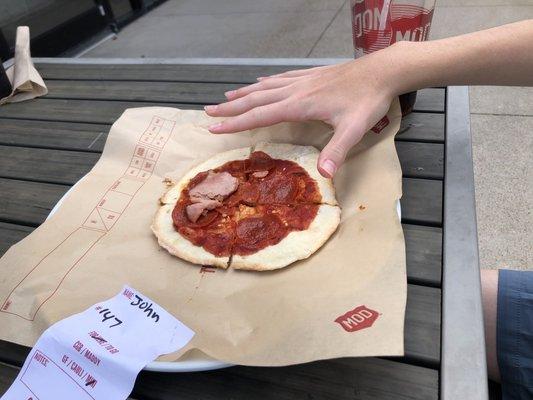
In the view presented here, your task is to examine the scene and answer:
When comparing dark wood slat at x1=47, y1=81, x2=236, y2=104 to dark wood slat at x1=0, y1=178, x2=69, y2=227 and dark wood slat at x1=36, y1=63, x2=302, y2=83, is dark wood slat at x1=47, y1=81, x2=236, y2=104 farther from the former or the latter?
dark wood slat at x1=0, y1=178, x2=69, y2=227

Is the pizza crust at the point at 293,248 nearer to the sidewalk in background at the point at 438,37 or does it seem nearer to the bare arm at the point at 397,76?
the bare arm at the point at 397,76

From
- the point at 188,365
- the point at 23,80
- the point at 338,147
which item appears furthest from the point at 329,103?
the point at 23,80

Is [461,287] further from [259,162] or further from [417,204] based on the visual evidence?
[259,162]

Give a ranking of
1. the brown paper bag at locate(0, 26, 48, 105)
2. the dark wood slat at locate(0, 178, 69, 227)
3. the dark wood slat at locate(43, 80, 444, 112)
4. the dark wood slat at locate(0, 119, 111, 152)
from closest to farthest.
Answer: the dark wood slat at locate(0, 178, 69, 227)
the dark wood slat at locate(0, 119, 111, 152)
the dark wood slat at locate(43, 80, 444, 112)
the brown paper bag at locate(0, 26, 48, 105)

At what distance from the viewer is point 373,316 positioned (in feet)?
2.44

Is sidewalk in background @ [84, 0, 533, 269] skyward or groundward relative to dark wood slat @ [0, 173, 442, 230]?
groundward

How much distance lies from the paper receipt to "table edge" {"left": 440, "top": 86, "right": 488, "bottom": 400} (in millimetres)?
450

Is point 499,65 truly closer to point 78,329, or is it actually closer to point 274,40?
point 78,329

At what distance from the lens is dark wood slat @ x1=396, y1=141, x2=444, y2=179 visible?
112 centimetres

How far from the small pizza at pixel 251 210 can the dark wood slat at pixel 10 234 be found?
355 millimetres

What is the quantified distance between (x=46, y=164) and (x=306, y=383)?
1106 millimetres

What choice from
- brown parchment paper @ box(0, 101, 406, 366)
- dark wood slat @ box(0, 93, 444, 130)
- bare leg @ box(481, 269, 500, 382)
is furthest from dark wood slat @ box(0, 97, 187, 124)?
bare leg @ box(481, 269, 500, 382)

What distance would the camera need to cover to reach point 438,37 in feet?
10.9

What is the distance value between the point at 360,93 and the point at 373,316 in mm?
543
